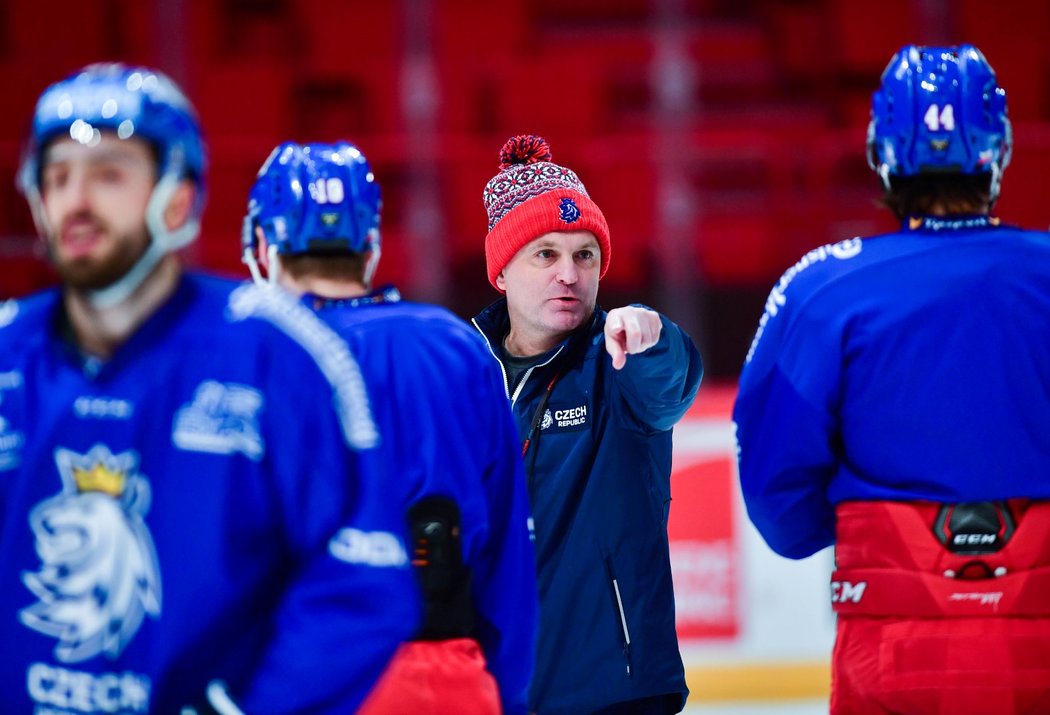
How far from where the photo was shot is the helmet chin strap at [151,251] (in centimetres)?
167

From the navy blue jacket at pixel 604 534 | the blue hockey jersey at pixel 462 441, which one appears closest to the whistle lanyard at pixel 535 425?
the navy blue jacket at pixel 604 534

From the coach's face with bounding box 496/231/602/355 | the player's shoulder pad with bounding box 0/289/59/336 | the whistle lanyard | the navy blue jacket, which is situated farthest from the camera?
the coach's face with bounding box 496/231/602/355

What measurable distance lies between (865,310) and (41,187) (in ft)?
4.11

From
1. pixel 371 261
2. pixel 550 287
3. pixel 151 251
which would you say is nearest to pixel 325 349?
pixel 151 251

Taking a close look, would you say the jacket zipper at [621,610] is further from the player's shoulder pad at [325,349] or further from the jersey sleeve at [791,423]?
the player's shoulder pad at [325,349]

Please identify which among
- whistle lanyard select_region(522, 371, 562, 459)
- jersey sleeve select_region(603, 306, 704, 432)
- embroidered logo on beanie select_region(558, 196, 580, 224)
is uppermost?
embroidered logo on beanie select_region(558, 196, 580, 224)

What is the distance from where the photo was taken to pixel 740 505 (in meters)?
5.39

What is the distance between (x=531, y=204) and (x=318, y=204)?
80cm

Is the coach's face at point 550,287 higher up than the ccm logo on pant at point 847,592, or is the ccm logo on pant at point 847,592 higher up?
the coach's face at point 550,287

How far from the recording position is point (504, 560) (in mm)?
2314

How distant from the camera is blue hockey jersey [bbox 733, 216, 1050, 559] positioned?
2285 mm

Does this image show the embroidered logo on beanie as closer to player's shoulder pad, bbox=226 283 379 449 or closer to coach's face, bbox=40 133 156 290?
player's shoulder pad, bbox=226 283 379 449

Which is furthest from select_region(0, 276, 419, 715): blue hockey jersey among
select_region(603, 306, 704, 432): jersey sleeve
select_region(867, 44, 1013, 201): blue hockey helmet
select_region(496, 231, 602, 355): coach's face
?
select_region(496, 231, 602, 355): coach's face

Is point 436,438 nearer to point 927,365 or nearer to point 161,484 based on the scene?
point 161,484
